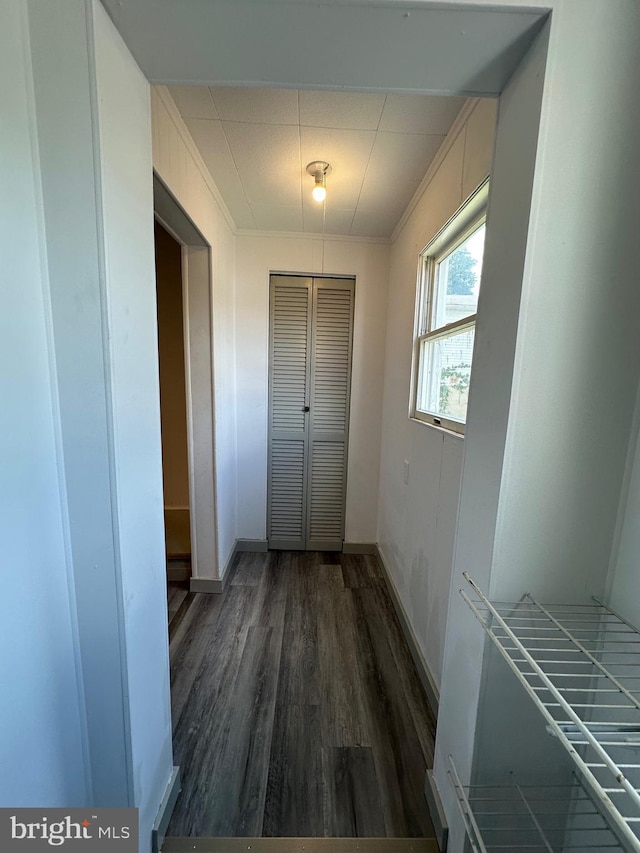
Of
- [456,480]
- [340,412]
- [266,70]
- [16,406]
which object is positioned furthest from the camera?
[340,412]

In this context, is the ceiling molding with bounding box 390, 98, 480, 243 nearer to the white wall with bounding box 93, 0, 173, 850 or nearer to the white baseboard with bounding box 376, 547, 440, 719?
the white wall with bounding box 93, 0, 173, 850

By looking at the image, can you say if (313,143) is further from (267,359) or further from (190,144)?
(267,359)

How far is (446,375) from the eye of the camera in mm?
1769

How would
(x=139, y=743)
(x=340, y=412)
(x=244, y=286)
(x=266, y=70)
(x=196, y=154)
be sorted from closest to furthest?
(x=266, y=70), (x=139, y=743), (x=196, y=154), (x=244, y=286), (x=340, y=412)

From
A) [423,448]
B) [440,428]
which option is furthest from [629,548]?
[423,448]

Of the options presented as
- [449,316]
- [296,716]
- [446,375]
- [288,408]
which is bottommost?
[296,716]

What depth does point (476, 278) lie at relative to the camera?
1.50 meters

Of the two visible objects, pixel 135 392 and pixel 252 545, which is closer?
pixel 135 392

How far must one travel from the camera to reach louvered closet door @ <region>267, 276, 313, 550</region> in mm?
2701

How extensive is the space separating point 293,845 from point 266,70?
7.27 ft

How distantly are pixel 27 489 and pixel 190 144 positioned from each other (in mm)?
1693

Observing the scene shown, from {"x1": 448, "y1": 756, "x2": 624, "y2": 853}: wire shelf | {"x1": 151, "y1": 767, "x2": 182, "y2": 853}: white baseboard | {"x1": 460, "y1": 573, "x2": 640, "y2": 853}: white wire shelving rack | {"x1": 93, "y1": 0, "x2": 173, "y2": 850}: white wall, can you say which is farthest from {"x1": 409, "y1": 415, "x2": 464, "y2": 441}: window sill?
{"x1": 151, "y1": 767, "x2": 182, "y2": 853}: white baseboard

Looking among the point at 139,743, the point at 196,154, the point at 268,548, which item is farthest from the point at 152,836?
the point at 196,154

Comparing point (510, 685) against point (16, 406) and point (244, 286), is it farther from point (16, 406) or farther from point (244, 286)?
point (244, 286)
